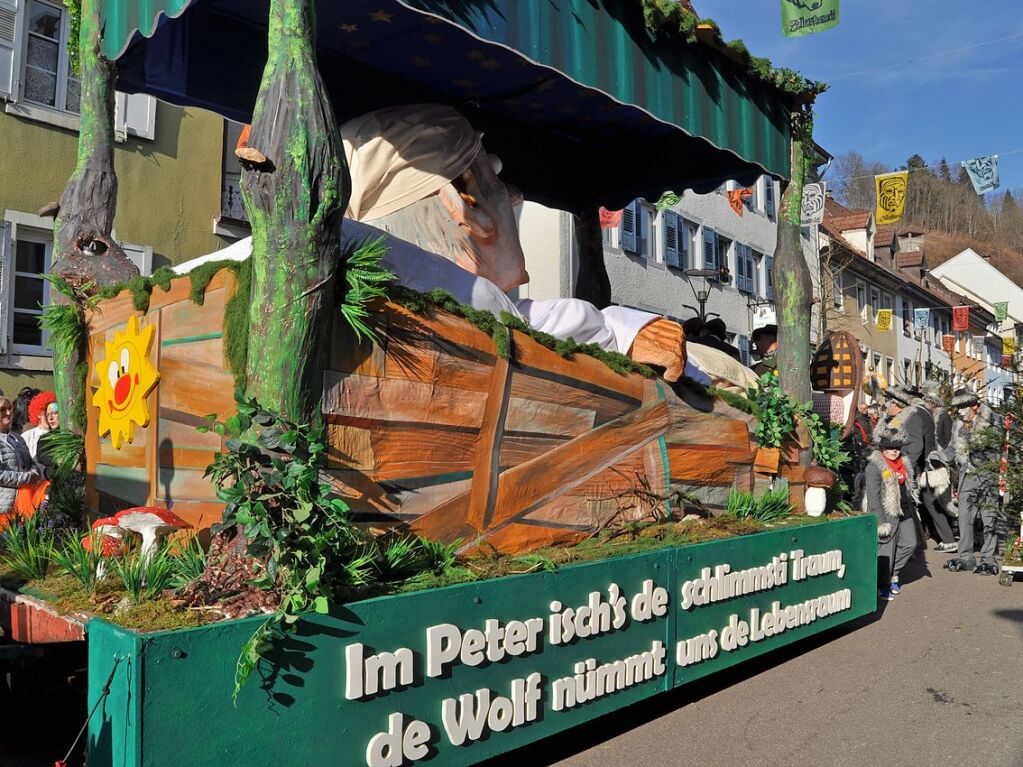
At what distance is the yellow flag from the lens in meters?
19.9

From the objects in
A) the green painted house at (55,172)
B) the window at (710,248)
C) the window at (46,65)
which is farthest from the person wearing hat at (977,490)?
the window at (710,248)

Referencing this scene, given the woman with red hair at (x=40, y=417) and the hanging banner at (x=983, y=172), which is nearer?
the woman with red hair at (x=40, y=417)

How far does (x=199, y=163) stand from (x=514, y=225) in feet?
31.4

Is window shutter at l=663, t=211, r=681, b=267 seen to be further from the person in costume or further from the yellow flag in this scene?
the person in costume

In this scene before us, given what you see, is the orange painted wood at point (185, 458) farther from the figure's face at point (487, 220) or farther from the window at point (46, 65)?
the window at point (46, 65)

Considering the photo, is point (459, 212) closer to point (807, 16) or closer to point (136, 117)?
point (807, 16)

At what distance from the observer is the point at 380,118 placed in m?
5.37

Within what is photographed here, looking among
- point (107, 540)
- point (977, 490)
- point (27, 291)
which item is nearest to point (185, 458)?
point (107, 540)

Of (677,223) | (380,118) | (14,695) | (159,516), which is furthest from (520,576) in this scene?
(677,223)

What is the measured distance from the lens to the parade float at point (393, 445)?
2.77m

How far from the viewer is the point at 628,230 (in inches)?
877

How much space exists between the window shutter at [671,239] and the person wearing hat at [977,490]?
1369cm

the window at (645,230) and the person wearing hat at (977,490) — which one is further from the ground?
the window at (645,230)

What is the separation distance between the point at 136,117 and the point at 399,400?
11719 millimetres
